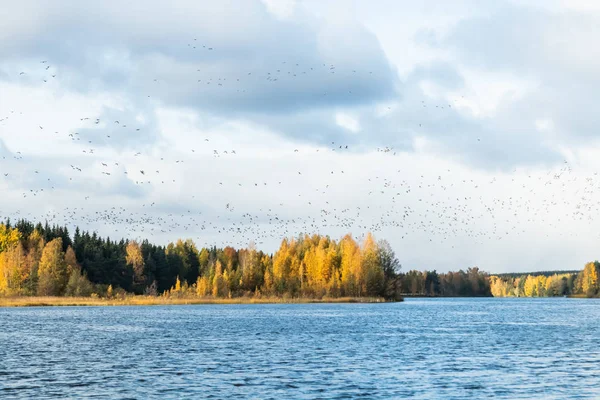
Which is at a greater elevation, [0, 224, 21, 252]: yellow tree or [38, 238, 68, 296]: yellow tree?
[0, 224, 21, 252]: yellow tree

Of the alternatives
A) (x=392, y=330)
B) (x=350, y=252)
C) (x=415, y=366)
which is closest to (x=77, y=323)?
(x=392, y=330)

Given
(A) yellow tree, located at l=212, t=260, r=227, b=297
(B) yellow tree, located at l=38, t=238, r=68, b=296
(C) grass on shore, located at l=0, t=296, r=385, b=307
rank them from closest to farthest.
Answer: (C) grass on shore, located at l=0, t=296, r=385, b=307, (B) yellow tree, located at l=38, t=238, r=68, b=296, (A) yellow tree, located at l=212, t=260, r=227, b=297

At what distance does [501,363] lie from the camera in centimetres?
5419

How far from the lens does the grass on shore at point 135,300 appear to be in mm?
160625

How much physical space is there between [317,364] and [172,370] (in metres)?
10.2

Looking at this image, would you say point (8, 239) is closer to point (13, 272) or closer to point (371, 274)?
point (13, 272)

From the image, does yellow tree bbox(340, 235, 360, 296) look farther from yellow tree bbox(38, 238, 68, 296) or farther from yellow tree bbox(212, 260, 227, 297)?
yellow tree bbox(38, 238, 68, 296)

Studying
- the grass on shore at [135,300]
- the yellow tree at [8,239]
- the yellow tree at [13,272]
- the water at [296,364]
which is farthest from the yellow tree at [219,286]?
the water at [296,364]

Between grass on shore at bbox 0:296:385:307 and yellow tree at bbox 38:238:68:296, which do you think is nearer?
grass on shore at bbox 0:296:385:307

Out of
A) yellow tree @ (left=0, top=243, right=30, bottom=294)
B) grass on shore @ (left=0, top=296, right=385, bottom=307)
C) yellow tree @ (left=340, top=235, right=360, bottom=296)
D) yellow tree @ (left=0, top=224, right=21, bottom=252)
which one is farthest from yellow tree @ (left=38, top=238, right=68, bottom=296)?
yellow tree @ (left=340, top=235, right=360, bottom=296)

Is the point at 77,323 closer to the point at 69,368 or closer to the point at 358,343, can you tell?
the point at 358,343

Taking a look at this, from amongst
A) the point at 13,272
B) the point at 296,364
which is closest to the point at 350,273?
the point at 13,272

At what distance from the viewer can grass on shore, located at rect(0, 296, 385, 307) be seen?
160625 mm

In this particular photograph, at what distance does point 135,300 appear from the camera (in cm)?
16588
